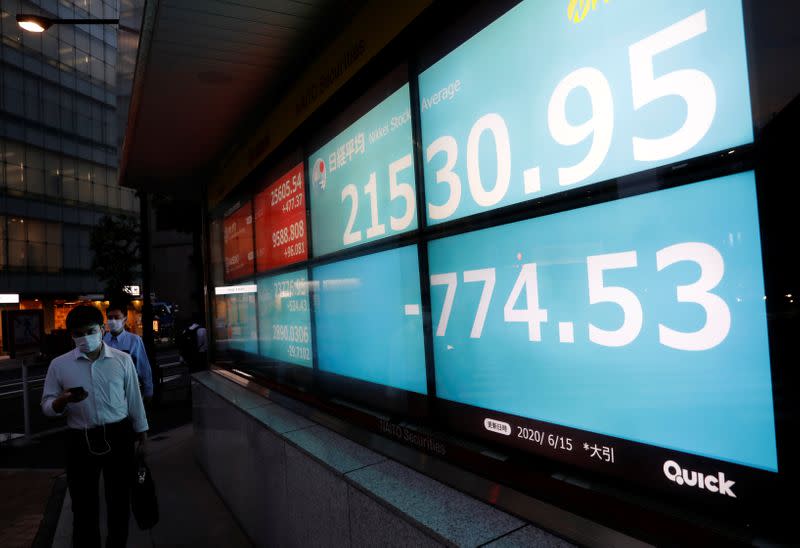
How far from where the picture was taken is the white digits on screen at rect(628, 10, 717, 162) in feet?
4.31

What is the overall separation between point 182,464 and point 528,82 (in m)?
6.30

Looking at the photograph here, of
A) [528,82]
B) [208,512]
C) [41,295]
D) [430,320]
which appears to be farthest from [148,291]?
[41,295]

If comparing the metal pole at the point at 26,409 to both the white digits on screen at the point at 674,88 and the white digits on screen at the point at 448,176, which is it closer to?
the white digits on screen at the point at 448,176

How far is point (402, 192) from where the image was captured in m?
2.65

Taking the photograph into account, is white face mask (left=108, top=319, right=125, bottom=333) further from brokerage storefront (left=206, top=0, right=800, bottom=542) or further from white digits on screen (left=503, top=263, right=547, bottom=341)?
white digits on screen (left=503, top=263, right=547, bottom=341)

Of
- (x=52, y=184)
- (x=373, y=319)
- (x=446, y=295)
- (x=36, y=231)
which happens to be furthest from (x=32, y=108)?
(x=446, y=295)

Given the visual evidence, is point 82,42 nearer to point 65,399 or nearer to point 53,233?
point 53,233

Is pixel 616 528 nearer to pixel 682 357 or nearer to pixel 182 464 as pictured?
pixel 682 357

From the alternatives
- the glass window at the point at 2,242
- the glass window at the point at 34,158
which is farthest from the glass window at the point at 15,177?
the glass window at the point at 2,242

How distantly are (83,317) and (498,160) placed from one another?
326 centimetres

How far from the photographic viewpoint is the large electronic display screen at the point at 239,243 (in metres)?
5.26

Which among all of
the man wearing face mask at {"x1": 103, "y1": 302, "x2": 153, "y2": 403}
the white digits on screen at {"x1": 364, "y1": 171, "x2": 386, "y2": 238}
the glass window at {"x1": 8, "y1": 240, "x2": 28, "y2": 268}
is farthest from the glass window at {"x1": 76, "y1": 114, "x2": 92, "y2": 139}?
the white digits on screen at {"x1": 364, "y1": 171, "x2": 386, "y2": 238}

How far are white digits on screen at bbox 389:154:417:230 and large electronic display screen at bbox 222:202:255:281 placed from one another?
2.87m

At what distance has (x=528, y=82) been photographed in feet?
6.06
